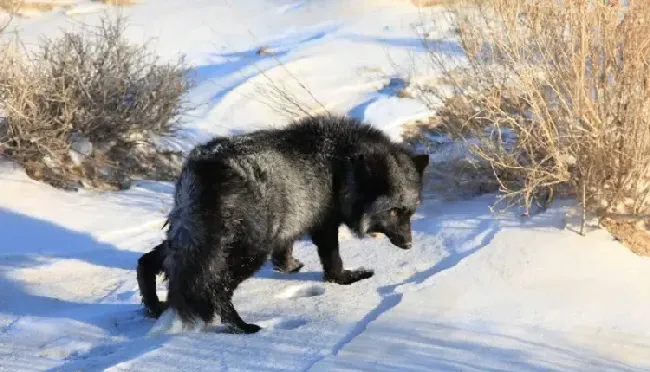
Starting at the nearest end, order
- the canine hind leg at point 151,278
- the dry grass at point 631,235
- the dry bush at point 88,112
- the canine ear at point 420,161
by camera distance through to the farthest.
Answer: the canine hind leg at point 151,278 < the canine ear at point 420,161 < the dry grass at point 631,235 < the dry bush at point 88,112

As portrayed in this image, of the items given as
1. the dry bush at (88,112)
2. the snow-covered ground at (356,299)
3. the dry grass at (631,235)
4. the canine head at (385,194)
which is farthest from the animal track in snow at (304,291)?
the dry bush at (88,112)

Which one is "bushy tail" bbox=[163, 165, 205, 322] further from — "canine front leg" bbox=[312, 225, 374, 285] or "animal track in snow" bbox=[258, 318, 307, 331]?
"canine front leg" bbox=[312, 225, 374, 285]

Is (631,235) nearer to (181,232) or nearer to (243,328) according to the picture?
(243,328)

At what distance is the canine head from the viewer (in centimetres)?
537

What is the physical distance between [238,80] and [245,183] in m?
6.25

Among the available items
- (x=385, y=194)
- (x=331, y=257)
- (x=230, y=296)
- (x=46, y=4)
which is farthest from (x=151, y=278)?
(x=46, y=4)

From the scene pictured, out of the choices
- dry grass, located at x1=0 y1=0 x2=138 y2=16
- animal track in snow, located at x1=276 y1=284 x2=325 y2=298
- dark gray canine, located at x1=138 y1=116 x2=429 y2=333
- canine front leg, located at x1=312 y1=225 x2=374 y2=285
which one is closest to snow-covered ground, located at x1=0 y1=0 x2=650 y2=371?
animal track in snow, located at x1=276 y1=284 x2=325 y2=298

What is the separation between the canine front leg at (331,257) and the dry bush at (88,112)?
9.17 feet

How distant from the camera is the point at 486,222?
6199mm

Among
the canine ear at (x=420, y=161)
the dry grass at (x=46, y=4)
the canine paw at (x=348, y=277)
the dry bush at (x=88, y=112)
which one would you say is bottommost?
the canine paw at (x=348, y=277)

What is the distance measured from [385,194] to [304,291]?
0.85 meters

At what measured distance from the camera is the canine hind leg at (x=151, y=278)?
4.84 metres

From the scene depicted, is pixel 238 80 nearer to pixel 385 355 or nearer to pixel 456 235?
pixel 456 235

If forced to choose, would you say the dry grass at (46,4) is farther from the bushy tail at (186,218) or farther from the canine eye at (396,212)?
the bushy tail at (186,218)
